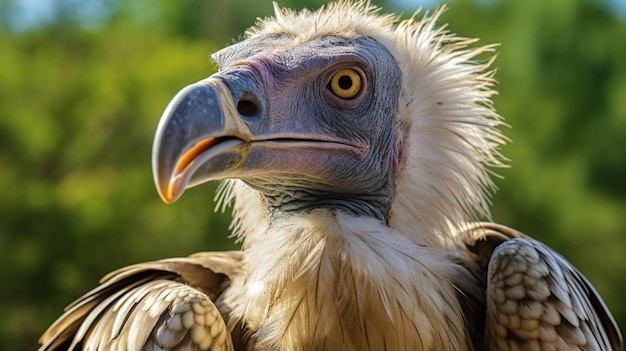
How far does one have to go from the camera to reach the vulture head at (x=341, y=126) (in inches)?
102

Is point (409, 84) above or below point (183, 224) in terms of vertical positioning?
above

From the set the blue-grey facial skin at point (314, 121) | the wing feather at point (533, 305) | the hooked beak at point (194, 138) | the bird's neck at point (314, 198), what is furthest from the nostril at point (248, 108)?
the wing feather at point (533, 305)

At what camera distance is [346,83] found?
10.5ft

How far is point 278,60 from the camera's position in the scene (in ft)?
9.93

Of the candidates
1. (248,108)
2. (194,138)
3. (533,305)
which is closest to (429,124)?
(533,305)

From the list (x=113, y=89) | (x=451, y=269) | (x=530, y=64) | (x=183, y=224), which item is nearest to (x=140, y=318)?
(x=451, y=269)

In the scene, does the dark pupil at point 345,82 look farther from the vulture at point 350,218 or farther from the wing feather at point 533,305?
the wing feather at point 533,305

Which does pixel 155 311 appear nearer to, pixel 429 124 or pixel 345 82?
pixel 345 82

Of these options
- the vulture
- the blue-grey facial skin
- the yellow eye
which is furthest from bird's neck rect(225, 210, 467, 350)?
the yellow eye

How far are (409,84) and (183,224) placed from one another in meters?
9.57

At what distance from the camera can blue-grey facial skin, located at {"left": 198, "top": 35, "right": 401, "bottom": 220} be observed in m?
2.84

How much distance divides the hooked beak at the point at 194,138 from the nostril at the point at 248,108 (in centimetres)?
13

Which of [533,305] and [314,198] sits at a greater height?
[314,198]

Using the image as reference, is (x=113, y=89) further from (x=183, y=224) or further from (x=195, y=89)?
(x=195, y=89)
